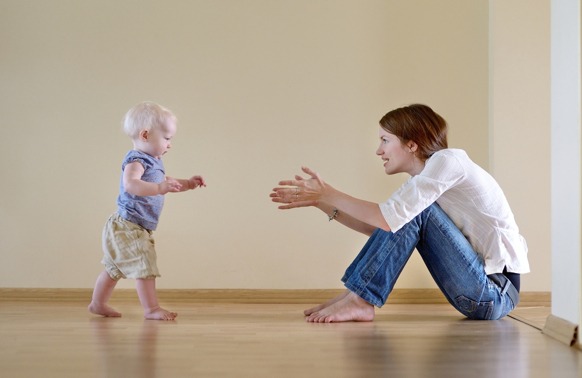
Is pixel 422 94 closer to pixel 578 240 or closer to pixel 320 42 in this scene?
pixel 320 42

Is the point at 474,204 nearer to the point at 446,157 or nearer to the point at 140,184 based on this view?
the point at 446,157

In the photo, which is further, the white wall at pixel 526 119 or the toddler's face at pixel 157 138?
the white wall at pixel 526 119

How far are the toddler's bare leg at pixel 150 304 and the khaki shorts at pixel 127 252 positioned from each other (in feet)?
0.10

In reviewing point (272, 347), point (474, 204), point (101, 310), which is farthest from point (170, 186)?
point (474, 204)

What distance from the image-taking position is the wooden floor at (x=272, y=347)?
1798mm

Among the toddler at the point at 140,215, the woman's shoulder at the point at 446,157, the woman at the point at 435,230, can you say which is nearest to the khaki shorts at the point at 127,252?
the toddler at the point at 140,215

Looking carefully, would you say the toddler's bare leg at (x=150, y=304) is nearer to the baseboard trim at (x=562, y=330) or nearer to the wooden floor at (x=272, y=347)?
the wooden floor at (x=272, y=347)

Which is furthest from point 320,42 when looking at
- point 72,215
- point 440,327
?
point 440,327

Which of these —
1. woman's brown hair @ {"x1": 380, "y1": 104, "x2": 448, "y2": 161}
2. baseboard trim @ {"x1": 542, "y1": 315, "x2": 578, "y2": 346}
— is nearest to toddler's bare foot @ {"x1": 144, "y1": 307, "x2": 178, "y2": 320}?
woman's brown hair @ {"x1": 380, "y1": 104, "x2": 448, "y2": 161}

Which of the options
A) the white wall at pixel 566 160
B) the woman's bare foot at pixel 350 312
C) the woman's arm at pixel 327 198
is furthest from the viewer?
the woman's bare foot at pixel 350 312

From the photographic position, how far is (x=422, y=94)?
3867 mm

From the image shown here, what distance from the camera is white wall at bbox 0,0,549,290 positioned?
152 inches

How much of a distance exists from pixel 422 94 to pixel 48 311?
76.3 inches

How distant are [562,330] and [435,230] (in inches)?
22.9
